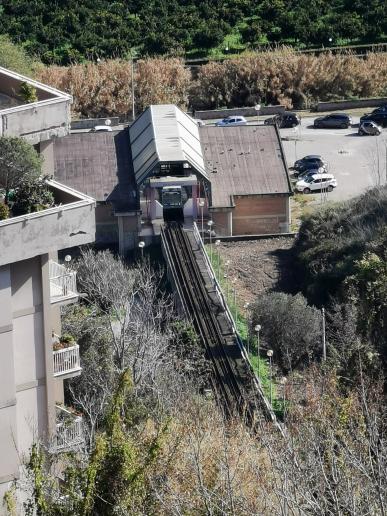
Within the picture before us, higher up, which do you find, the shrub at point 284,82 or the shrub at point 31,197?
the shrub at point 31,197

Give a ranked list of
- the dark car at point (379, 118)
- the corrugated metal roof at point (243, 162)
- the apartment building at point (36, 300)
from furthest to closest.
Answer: the dark car at point (379, 118) → the corrugated metal roof at point (243, 162) → the apartment building at point (36, 300)

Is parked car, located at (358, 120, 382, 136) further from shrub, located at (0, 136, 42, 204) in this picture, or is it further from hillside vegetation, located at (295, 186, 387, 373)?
shrub, located at (0, 136, 42, 204)

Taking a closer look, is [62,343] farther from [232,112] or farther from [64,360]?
[232,112]

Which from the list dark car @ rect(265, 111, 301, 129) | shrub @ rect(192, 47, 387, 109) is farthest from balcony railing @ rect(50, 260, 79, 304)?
shrub @ rect(192, 47, 387, 109)

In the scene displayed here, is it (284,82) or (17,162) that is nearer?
(17,162)

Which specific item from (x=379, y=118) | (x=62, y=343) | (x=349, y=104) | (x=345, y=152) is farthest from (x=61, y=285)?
(x=349, y=104)

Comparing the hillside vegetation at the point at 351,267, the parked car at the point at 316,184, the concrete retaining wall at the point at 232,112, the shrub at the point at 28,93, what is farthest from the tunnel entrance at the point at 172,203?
the shrub at the point at 28,93

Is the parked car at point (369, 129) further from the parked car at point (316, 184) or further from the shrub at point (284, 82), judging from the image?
the parked car at point (316, 184)
